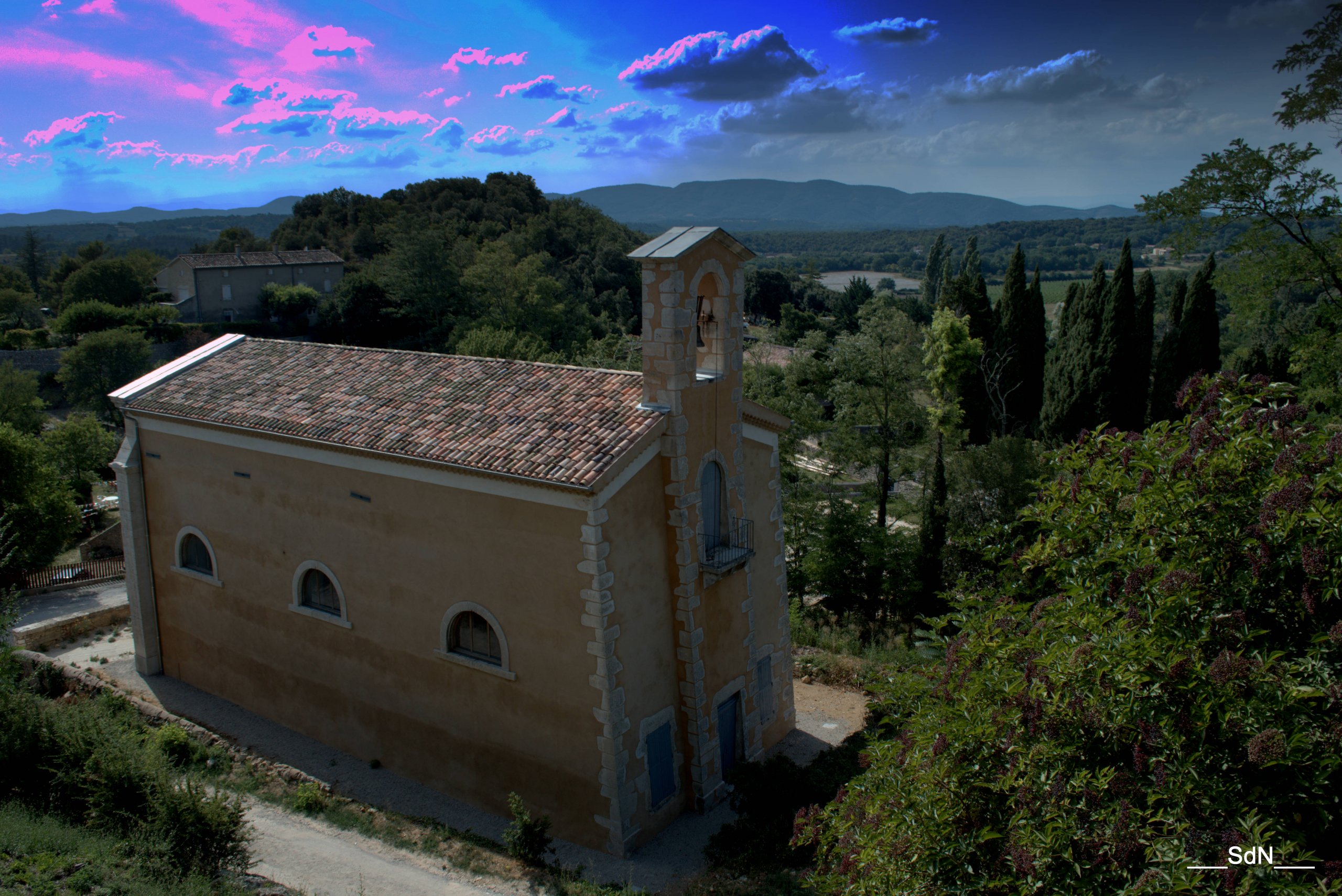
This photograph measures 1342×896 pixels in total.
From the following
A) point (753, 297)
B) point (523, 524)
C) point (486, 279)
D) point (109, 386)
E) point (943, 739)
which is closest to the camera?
point (943, 739)

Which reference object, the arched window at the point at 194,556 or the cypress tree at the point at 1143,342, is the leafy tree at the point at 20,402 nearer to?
the arched window at the point at 194,556

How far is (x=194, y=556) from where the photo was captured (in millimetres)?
19156

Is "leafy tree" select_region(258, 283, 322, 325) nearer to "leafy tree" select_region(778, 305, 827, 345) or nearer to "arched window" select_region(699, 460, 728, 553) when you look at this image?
"leafy tree" select_region(778, 305, 827, 345)

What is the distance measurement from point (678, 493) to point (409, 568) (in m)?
5.06

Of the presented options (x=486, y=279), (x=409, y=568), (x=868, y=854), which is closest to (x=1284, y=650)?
(x=868, y=854)

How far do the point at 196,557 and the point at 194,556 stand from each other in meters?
0.04

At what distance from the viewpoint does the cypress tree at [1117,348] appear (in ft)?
131

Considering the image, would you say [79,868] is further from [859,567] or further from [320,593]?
[859,567]

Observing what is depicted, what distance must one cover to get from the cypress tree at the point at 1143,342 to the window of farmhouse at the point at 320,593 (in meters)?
38.2

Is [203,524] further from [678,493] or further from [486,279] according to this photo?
[486,279]

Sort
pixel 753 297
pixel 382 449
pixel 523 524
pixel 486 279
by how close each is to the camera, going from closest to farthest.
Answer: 1. pixel 523 524
2. pixel 382 449
3. pixel 486 279
4. pixel 753 297

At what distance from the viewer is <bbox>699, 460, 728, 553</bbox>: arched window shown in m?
15.1

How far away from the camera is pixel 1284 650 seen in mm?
6203

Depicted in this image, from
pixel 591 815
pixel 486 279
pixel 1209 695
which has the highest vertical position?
pixel 486 279
